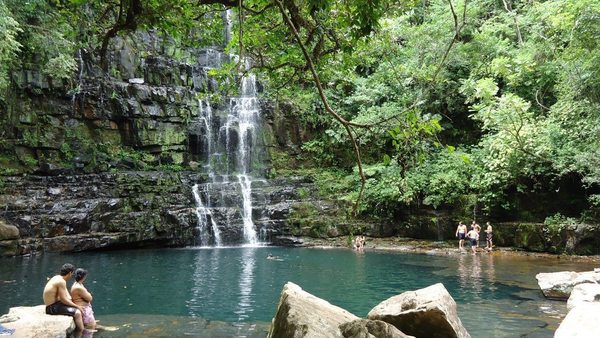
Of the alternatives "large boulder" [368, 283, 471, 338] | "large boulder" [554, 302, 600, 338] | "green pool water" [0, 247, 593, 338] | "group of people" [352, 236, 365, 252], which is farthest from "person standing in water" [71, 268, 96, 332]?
"group of people" [352, 236, 365, 252]

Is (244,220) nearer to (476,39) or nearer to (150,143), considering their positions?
(150,143)

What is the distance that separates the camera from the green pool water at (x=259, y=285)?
8383 mm

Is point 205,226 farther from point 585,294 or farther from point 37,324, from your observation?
point 585,294

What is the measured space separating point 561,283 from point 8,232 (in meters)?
19.2

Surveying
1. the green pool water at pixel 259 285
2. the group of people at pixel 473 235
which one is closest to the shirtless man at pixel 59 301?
the green pool water at pixel 259 285

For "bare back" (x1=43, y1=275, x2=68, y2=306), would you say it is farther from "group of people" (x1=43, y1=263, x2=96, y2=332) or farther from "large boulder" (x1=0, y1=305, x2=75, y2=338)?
"large boulder" (x1=0, y1=305, x2=75, y2=338)

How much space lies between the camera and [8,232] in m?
18.0

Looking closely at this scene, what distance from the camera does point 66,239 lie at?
19.6 meters

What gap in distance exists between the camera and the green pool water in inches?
330

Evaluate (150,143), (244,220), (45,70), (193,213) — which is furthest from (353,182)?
(45,70)

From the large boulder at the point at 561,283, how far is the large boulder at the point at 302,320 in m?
7.05

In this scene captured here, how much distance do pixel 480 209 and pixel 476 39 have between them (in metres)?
9.26

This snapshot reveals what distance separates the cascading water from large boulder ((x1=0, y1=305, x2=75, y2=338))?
1570 centimetres

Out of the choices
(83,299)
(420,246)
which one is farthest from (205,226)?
(83,299)
